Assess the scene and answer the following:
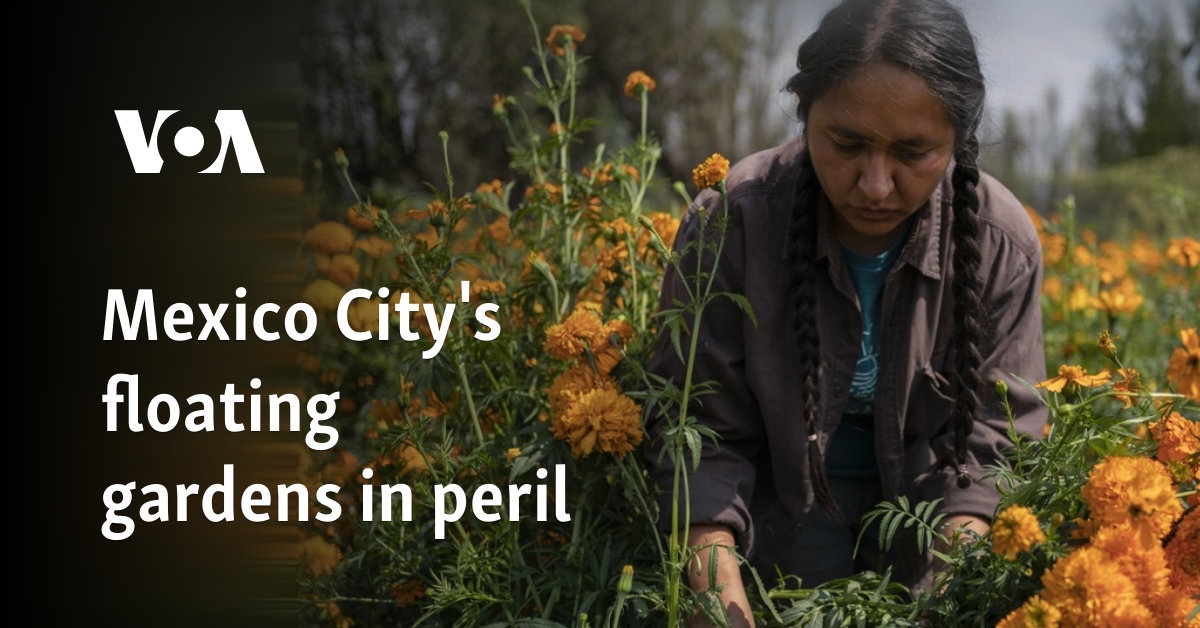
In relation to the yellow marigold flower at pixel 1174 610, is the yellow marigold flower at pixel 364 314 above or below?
above

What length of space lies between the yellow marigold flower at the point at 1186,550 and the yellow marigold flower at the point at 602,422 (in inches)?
23.5

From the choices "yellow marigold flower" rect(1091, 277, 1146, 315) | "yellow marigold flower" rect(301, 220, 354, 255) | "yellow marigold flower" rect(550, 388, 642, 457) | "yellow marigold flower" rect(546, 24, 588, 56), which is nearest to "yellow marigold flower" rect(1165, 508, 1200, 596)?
"yellow marigold flower" rect(550, 388, 642, 457)

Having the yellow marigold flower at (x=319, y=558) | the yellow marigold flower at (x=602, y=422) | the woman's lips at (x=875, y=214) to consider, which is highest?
the woman's lips at (x=875, y=214)

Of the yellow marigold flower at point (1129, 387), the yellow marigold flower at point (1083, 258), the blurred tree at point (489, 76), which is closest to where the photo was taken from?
the yellow marigold flower at point (1129, 387)

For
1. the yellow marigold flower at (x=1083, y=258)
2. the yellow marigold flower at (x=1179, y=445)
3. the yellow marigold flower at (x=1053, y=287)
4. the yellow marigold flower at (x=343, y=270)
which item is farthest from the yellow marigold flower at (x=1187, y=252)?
the yellow marigold flower at (x=343, y=270)

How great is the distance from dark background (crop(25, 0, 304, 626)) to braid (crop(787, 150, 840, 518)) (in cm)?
67

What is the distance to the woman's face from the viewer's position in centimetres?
146

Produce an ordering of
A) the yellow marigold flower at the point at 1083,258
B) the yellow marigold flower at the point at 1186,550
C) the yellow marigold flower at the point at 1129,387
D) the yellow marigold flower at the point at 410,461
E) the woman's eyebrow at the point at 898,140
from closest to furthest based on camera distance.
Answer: the yellow marigold flower at the point at 1186,550 → the yellow marigold flower at the point at 1129,387 → the woman's eyebrow at the point at 898,140 → the yellow marigold flower at the point at 410,461 → the yellow marigold flower at the point at 1083,258

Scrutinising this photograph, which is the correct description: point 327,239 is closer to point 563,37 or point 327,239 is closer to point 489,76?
point 563,37

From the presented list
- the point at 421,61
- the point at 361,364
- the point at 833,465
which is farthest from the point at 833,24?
the point at 421,61

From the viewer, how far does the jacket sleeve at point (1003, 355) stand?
170 centimetres

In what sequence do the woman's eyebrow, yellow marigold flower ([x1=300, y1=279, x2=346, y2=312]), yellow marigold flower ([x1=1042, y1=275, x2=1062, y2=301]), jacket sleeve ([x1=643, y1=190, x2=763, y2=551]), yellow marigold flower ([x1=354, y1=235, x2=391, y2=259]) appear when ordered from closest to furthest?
the woman's eyebrow < jacket sleeve ([x1=643, y1=190, x2=763, y2=551]) < yellow marigold flower ([x1=300, y1=279, x2=346, y2=312]) < yellow marigold flower ([x1=354, y1=235, x2=391, y2=259]) < yellow marigold flower ([x1=1042, y1=275, x2=1062, y2=301])

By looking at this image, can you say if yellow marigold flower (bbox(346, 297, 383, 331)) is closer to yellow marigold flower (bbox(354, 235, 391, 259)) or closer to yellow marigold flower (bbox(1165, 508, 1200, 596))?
yellow marigold flower (bbox(354, 235, 391, 259))

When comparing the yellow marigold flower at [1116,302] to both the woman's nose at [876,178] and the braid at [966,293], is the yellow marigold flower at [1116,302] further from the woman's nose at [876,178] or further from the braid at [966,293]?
the woman's nose at [876,178]
